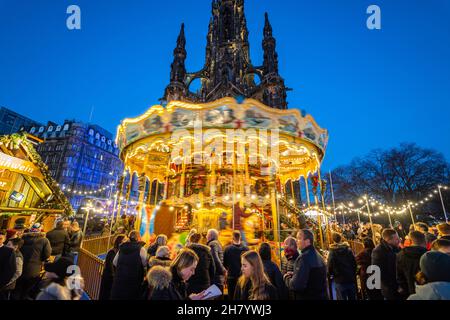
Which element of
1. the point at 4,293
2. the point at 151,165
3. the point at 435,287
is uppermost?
the point at 151,165

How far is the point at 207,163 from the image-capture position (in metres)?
10.8

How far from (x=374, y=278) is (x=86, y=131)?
59662 mm

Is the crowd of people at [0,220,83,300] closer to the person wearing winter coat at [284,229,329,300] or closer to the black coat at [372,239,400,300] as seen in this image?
the person wearing winter coat at [284,229,329,300]

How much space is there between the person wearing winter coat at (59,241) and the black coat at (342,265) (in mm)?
7019

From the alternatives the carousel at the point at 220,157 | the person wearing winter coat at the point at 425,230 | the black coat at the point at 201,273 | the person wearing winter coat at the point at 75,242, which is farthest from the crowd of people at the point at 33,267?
the person wearing winter coat at the point at 425,230

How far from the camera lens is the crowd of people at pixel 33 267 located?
1.98 m

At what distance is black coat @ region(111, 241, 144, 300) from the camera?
3266 mm

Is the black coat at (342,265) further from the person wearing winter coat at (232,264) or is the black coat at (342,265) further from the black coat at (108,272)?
the black coat at (108,272)

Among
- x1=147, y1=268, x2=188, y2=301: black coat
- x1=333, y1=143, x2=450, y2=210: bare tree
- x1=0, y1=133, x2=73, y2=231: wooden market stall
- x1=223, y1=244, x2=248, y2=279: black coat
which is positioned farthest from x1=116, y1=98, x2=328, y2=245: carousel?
x1=333, y1=143, x2=450, y2=210: bare tree

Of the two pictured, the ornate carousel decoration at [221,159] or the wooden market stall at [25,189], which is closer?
the ornate carousel decoration at [221,159]

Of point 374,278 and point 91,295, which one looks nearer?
point 374,278

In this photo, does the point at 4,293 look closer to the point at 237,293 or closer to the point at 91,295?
the point at 91,295

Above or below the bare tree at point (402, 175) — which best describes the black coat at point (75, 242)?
below
